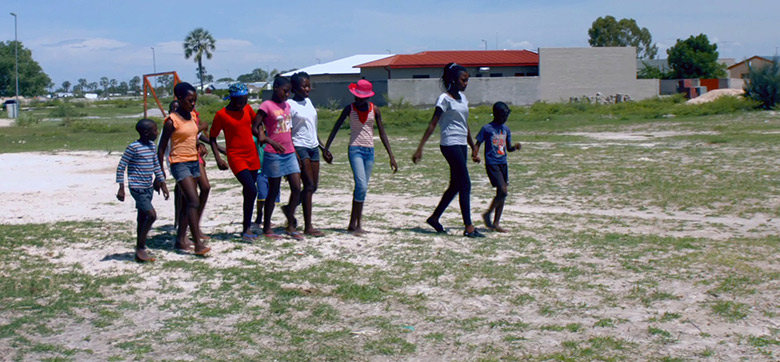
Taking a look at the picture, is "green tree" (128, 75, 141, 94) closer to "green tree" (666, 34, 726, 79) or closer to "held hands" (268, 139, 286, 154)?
"green tree" (666, 34, 726, 79)

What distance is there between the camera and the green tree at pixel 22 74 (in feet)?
298

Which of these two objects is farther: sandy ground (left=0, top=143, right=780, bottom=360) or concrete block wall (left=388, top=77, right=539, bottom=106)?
concrete block wall (left=388, top=77, right=539, bottom=106)

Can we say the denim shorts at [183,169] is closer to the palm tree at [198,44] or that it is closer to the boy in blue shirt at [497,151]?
the boy in blue shirt at [497,151]

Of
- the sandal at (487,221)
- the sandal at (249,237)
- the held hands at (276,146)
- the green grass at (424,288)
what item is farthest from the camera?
the sandal at (487,221)

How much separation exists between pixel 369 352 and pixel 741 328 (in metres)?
2.60

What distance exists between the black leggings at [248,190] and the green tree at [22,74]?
301ft

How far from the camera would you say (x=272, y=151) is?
836 cm

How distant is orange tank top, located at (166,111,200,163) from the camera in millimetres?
7781

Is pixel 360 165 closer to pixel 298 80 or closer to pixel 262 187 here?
pixel 298 80

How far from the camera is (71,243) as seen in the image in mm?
8539

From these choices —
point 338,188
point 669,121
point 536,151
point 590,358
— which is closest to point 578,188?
point 338,188

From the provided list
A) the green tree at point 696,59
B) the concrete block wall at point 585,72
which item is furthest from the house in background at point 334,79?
the green tree at point 696,59

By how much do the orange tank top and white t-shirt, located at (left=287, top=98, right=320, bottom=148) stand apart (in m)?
1.15

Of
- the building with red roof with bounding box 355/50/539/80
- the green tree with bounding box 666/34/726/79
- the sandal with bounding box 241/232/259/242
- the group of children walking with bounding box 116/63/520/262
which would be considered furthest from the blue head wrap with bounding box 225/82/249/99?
the green tree with bounding box 666/34/726/79
